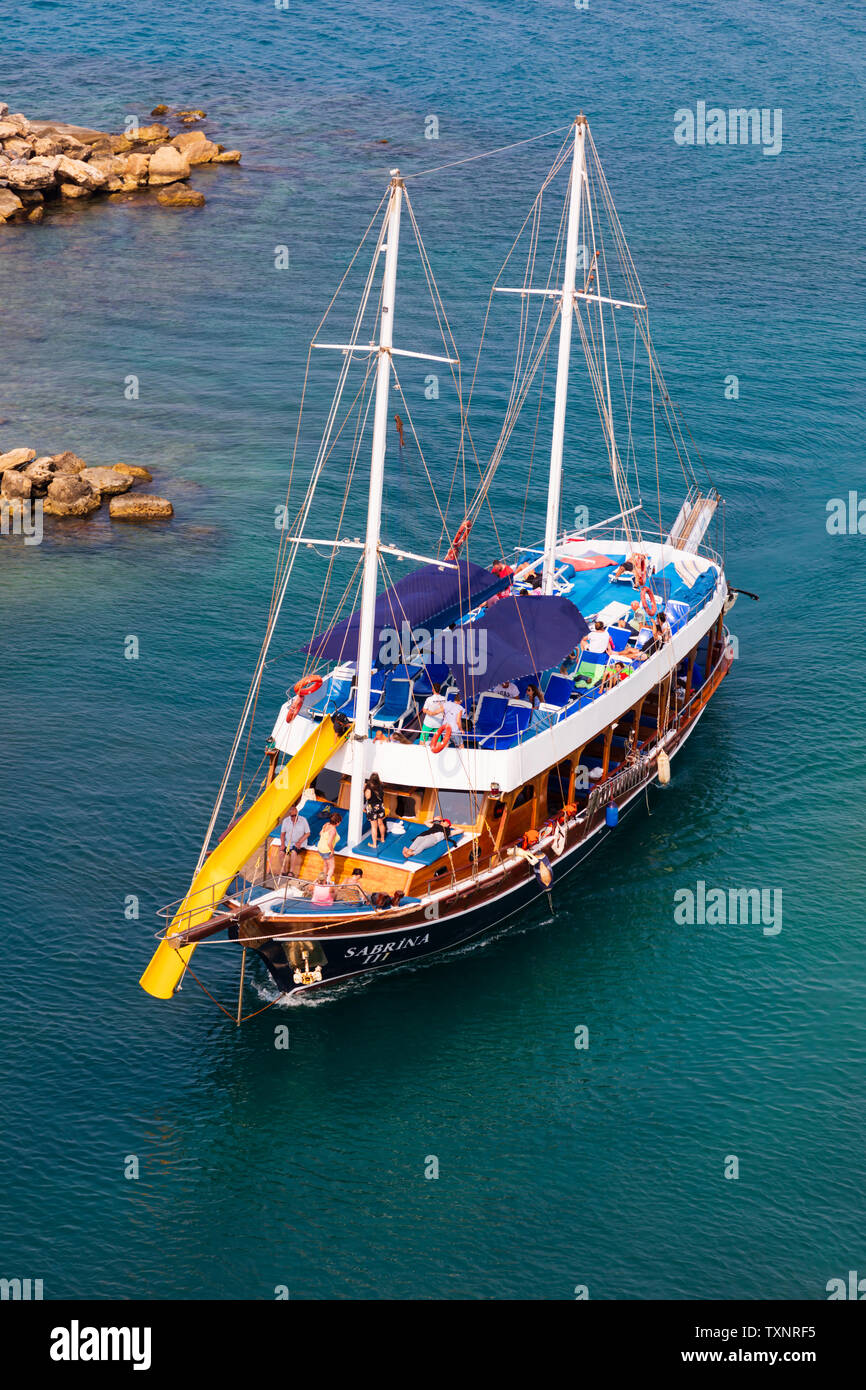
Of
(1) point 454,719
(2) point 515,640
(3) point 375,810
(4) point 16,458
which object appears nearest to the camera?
(3) point 375,810

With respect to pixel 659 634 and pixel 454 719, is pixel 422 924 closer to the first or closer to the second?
pixel 454 719

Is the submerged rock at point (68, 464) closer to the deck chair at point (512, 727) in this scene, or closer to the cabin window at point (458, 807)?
the deck chair at point (512, 727)

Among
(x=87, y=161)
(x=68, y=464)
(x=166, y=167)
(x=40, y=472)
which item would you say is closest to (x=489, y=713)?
(x=40, y=472)

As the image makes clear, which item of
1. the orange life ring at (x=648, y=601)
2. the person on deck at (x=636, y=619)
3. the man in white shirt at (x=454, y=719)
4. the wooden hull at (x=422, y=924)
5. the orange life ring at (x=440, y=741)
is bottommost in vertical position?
the wooden hull at (x=422, y=924)

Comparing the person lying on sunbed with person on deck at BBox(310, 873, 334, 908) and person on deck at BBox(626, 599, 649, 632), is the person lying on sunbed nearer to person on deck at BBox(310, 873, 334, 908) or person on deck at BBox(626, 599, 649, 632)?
person on deck at BBox(310, 873, 334, 908)

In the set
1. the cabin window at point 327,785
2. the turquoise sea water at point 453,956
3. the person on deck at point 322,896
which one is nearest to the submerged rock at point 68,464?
the turquoise sea water at point 453,956

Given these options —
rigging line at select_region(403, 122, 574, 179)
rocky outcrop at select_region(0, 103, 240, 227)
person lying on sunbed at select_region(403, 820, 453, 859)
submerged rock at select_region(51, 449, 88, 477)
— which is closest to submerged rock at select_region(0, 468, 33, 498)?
submerged rock at select_region(51, 449, 88, 477)
